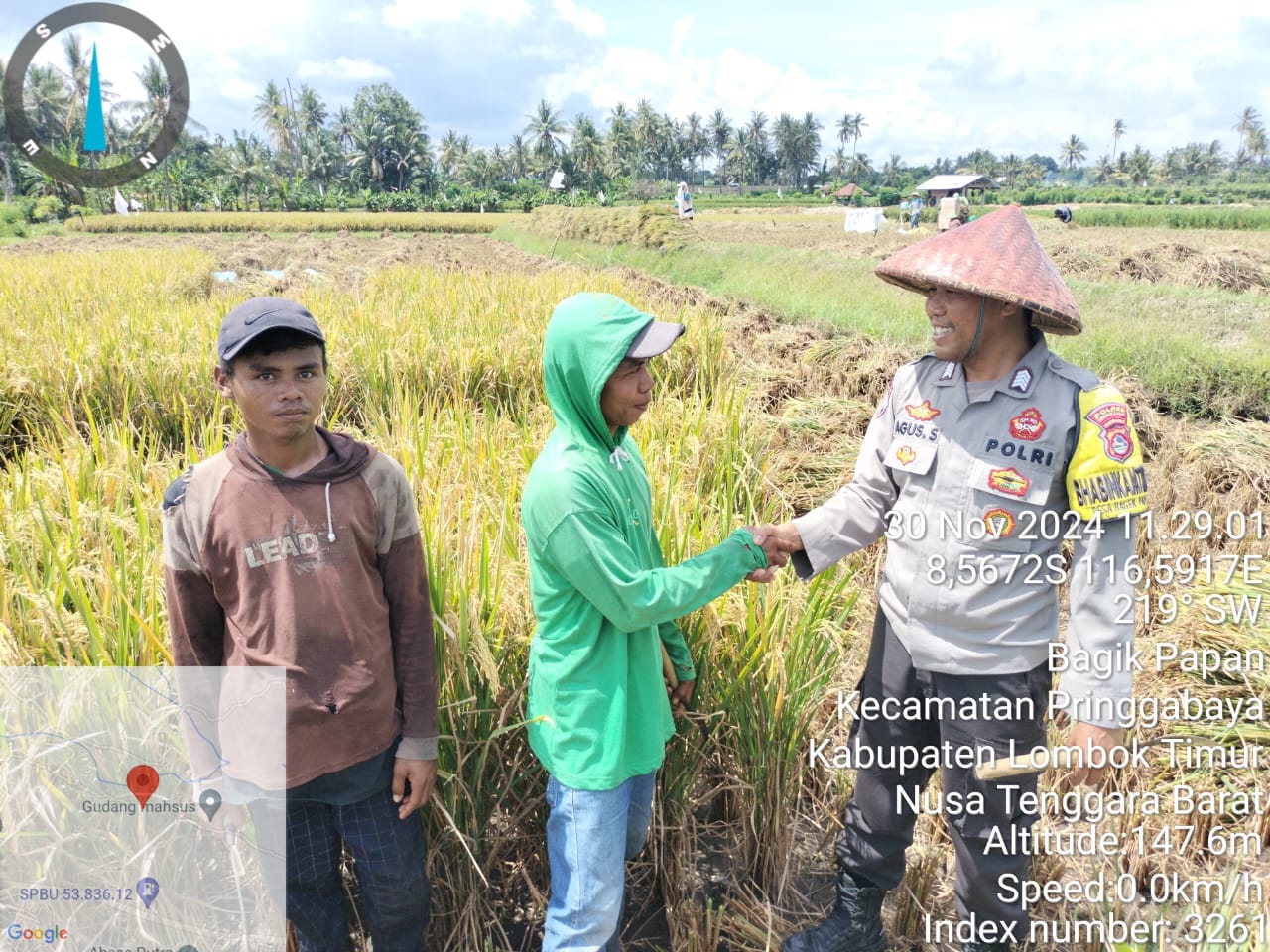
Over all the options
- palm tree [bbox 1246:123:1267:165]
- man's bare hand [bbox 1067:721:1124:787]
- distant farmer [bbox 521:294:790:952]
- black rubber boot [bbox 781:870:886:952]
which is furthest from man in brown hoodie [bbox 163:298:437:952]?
palm tree [bbox 1246:123:1267:165]

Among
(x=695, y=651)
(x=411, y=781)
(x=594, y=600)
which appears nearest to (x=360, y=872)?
(x=411, y=781)

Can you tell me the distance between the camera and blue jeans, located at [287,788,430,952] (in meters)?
1.54

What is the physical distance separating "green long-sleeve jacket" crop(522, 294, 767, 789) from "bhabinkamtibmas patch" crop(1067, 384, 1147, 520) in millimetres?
651

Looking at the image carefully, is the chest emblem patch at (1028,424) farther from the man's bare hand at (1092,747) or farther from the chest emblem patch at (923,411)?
the man's bare hand at (1092,747)

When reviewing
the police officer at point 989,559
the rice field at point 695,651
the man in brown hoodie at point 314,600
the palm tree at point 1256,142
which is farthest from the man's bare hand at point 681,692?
the palm tree at point 1256,142

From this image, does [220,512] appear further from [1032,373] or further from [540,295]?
[540,295]

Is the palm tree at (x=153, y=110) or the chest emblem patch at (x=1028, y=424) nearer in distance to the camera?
the chest emblem patch at (x=1028, y=424)

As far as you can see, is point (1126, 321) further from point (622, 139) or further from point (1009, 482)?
point (622, 139)

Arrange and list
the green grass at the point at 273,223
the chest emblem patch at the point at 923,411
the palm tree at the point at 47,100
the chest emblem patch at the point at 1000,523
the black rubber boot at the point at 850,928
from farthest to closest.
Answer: the palm tree at the point at 47,100
the green grass at the point at 273,223
the black rubber boot at the point at 850,928
the chest emblem patch at the point at 923,411
the chest emblem patch at the point at 1000,523

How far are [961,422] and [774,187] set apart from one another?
10038 cm

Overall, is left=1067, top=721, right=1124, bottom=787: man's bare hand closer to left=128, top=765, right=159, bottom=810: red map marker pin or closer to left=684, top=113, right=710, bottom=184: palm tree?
left=128, top=765, right=159, bottom=810: red map marker pin

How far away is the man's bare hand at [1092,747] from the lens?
1527 millimetres

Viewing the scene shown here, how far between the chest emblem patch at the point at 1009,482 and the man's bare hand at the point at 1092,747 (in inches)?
18.7

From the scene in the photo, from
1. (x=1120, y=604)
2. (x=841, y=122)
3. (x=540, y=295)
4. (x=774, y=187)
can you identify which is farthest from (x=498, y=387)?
(x=841, y=122)
